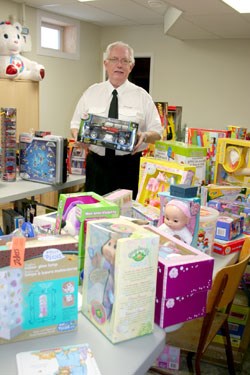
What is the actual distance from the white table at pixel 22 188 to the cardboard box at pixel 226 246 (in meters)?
1.34

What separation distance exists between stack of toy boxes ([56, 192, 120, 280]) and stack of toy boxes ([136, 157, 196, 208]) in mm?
583

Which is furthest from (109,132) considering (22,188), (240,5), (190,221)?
(240,5)

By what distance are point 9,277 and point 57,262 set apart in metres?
0.13

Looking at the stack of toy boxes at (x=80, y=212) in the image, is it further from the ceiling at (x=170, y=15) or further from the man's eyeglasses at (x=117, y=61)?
the ceiling at (x=170, y=15)

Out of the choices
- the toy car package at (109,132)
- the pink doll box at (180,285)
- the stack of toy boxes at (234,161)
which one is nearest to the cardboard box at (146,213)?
the pink doll box at (180,285)

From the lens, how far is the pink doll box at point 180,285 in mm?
1182

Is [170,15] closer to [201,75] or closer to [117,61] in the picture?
[201,75]

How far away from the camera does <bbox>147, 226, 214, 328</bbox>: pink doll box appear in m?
1.18

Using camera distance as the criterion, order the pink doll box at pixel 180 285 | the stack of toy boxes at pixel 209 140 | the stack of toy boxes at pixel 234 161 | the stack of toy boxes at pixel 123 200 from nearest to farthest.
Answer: the pink doll box at pixel 180 285 < the stack of toy boxes at pixel 123 200 < the stack of toy boxes at pixel 234 161 < the stack of toy boxes at pixel 209 140

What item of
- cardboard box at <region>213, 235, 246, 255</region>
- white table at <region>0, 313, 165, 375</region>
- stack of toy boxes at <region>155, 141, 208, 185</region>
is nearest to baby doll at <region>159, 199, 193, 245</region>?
cardboard box at <region>213, 235, 246, 255</region>

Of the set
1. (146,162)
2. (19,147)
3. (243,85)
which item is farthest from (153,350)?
(243,85)

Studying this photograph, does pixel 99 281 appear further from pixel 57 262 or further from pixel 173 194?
pixel 173 194

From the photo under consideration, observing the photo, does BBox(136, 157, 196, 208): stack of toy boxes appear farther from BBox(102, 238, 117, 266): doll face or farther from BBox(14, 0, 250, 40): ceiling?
BBox(14, 0, 250, 40): ceiling

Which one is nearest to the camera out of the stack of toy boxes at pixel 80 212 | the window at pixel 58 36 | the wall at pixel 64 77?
the stack of toy boxes at pixel 80 212
